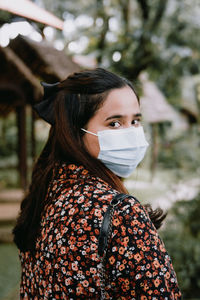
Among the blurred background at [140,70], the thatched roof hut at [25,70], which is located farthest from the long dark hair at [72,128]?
the thatched roof hut at [25,70]

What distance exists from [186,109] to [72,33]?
11.2 metres

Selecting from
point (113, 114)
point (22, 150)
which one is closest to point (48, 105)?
point (113, 114)

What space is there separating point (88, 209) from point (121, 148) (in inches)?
18.3

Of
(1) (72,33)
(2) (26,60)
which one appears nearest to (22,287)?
(2) (26,60)

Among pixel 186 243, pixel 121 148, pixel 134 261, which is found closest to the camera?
pixel 134 261

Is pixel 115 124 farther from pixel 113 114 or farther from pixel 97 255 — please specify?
pixel 97 255

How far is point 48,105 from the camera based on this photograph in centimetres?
137

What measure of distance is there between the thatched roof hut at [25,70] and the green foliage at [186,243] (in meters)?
2.71

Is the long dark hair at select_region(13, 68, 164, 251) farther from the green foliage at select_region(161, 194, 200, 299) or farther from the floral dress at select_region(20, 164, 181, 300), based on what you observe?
the green foliage at select_region(161, 194, 200, 299)

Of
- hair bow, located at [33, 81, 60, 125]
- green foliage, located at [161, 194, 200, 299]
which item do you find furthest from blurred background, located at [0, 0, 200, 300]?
hair bow, located at [33, 81, 60, 125]

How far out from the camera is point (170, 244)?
4.83 metres

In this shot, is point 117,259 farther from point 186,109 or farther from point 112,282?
point 186,109

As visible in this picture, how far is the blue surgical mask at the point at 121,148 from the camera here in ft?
4.42

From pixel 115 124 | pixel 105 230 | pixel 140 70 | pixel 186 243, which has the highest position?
pixel 140 70
